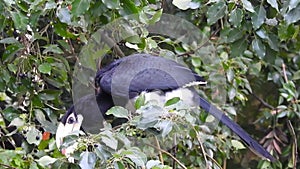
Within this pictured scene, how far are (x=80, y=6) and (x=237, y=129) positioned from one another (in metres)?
0.89

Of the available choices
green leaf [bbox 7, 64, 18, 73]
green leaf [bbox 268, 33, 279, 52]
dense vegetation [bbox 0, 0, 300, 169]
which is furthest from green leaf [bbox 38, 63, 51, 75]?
green leaf [bbox 268, 33, 279, 52]

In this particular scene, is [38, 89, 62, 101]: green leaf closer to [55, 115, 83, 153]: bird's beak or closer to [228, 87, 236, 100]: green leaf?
[55, 115, 83, 153]: bird's beak

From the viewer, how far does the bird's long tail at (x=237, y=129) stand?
1822mm

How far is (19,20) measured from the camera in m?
1.44

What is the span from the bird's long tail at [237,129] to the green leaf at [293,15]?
1.96ft

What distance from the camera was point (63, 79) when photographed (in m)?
1.71

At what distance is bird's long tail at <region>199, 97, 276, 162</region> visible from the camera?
5.98ft

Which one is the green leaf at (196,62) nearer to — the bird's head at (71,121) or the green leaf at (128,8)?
the bird's head at (71,121)

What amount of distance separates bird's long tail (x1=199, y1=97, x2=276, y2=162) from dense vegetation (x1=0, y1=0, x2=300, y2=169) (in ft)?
0.11

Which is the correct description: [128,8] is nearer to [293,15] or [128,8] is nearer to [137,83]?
[293,15]

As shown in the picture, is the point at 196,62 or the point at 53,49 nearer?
the point at 53,49

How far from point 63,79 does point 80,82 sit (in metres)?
0.18

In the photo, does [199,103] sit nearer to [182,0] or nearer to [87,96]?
[87,96]

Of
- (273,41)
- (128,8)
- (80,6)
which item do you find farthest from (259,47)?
(80,6)
